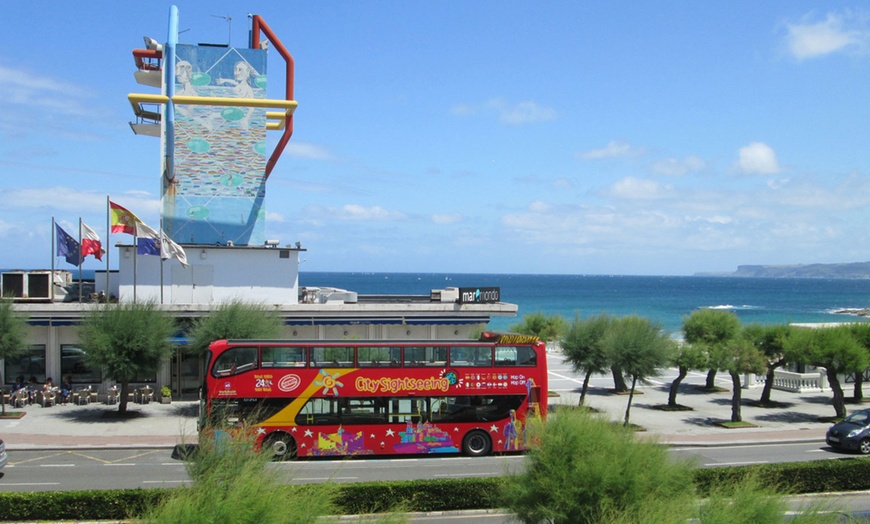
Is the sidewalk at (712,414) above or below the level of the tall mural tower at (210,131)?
below

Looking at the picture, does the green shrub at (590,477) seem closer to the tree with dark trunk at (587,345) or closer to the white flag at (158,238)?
the tree with dark trunk at (587,345)

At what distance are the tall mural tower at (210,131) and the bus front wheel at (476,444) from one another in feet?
60.5

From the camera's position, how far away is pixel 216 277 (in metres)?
36.8

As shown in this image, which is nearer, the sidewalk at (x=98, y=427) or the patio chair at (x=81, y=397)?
the sidewalk at (x=98, y=427)

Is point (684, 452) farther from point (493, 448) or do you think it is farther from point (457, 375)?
point (457, 375)

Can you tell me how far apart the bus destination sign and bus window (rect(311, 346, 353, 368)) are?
1336 centimetres

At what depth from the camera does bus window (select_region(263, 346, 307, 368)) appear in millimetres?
23406

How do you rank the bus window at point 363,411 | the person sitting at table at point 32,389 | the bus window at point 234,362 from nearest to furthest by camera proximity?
the bus window at point 234,362 → the bus window at point 363,411 → the person sitting at table at point 32,389

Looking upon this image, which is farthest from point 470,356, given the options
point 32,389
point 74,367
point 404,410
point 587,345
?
point 32,389

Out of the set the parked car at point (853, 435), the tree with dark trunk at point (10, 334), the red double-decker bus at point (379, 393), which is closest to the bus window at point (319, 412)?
the red double-decker bus at point (379, 393)

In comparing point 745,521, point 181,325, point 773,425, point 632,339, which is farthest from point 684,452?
point 181,325

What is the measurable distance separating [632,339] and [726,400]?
36.3 ft

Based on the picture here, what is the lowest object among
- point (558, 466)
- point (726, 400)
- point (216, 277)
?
point (726, 400)

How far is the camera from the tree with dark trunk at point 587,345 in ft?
108
